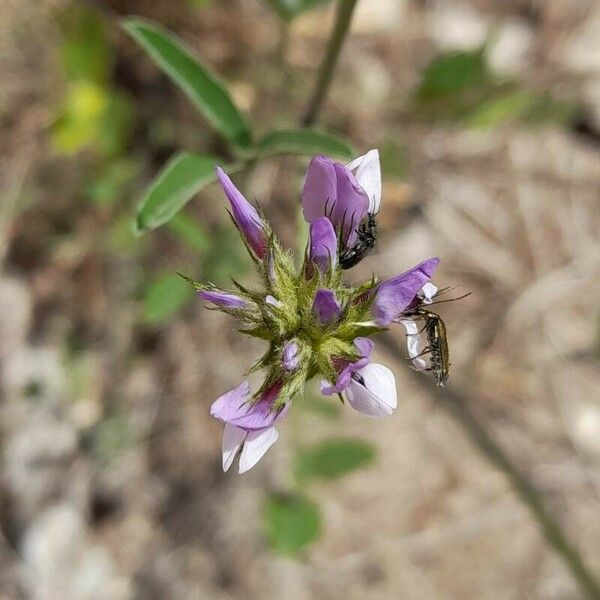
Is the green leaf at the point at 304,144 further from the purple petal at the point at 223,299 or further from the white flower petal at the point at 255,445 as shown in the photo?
the white flower petal at the point at 255,445

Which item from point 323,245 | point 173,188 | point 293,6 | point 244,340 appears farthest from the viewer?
point 244,340

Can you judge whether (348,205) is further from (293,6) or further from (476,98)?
(476,98)

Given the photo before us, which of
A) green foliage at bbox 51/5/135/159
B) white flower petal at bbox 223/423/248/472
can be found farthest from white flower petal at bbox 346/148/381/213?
green foliage at bbox 51/5/135/159

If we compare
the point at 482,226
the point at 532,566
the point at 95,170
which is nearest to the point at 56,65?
the point at 95,170

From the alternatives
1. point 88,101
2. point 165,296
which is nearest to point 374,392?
point 165,296

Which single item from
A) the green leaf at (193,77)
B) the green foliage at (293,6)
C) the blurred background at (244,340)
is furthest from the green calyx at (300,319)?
the blurred background at (244,340)

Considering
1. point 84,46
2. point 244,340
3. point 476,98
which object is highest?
point 84,46

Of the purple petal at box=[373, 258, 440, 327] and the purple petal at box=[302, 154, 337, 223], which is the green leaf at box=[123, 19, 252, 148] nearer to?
the purple petal at box=[302, 154, 337, 223]
